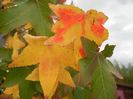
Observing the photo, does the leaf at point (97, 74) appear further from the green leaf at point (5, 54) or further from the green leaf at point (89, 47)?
the green leaf at point (5, 54)

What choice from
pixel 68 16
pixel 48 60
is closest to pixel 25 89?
pixel 48 60

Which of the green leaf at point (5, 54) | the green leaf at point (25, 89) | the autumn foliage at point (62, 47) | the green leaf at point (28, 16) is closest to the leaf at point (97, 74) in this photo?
the autumn foliage at point (62, 47)

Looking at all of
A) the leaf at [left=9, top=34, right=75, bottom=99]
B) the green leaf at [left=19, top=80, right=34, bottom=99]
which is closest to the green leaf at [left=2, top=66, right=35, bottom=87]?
the green leaf at [left=19, top=80, right=34, bottom=99]

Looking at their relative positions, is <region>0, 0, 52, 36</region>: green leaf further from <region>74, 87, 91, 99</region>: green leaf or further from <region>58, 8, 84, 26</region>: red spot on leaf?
<region>74, 87, 91, 99</region>: green leaf

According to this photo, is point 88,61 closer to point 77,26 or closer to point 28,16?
point 77,26

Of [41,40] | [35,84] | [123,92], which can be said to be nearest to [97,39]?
[41,40]
